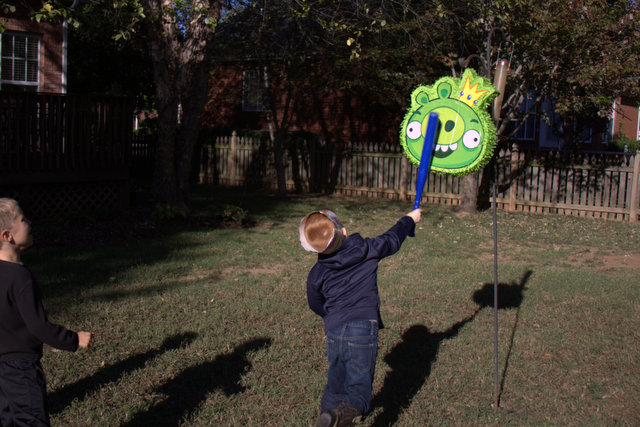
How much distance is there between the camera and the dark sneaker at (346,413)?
127 inches

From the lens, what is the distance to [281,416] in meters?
4.01

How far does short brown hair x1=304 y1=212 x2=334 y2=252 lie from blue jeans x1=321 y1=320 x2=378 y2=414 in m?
0.48

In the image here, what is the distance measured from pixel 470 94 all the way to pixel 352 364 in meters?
1.80

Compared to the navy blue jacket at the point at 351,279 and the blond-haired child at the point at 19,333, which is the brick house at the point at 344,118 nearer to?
the navy blue jacket at the point at 351,279

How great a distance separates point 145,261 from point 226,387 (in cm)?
408

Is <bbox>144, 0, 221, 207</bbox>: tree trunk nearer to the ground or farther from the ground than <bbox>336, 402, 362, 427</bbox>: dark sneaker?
farther from the ground

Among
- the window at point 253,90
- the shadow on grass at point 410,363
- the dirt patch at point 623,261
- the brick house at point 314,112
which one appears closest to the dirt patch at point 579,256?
the dirt patch at point 623,261

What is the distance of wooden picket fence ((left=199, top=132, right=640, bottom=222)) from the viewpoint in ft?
43.0

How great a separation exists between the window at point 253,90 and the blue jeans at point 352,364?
13.2 meters

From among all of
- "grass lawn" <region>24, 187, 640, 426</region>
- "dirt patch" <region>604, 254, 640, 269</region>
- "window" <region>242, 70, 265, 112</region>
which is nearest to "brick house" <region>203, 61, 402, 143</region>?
"window" <region>242, 70, 265, 112</region>

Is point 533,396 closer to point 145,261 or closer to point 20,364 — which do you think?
point 20,364

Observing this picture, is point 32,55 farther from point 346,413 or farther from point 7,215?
point 346,413

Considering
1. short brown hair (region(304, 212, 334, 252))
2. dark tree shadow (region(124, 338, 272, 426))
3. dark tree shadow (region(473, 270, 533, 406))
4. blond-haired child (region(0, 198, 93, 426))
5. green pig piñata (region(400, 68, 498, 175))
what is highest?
green pig piñata (region(400, 68, 498, 175))

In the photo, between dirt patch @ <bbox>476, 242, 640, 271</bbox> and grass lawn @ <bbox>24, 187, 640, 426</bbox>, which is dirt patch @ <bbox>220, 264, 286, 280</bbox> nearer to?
grass lawn @ <bbox>24, 187, 640, 426</bbox>
